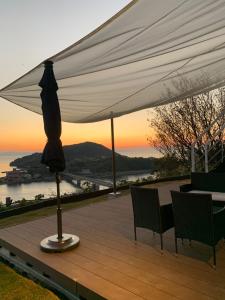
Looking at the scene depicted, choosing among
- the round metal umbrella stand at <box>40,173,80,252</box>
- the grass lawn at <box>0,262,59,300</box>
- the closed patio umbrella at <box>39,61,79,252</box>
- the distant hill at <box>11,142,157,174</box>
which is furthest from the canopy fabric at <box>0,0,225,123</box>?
the distant hill at <box>11,142,157,174</box>

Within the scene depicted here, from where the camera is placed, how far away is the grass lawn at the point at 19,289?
3557 millimetres

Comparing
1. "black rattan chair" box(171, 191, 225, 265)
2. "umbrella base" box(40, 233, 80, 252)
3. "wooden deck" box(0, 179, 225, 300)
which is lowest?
"wooden deck" box(0, 179, 225, 300)

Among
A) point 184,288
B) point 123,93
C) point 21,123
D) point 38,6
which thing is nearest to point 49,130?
point 123,93

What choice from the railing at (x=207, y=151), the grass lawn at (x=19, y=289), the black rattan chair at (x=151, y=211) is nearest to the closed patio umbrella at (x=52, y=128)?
the grass lawn at (x=19, y=289)

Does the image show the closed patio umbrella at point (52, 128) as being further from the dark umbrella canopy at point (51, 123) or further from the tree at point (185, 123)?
the tree at point (185, 123)

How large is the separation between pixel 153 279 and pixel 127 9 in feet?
8.84

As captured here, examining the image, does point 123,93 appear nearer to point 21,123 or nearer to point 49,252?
point 49,252

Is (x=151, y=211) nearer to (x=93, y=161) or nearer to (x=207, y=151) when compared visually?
(x=207, y=151)

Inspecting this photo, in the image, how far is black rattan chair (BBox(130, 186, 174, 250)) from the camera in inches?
160

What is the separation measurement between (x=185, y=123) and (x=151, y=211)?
11.0 metres

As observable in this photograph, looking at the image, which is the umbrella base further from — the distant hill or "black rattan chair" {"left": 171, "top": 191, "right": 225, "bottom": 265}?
the distant hill

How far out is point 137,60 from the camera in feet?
13.1

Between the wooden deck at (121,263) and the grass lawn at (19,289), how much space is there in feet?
0.70

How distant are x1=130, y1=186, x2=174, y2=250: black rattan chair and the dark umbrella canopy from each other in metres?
1.19
